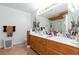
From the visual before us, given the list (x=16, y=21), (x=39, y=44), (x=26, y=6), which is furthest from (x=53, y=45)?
(x=26, y=6)

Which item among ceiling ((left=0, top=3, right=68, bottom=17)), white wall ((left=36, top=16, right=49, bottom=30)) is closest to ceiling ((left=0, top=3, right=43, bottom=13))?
ceiling ((left=0, top=3, right=68, bottom=17))

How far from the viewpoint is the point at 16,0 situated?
208 centimetres

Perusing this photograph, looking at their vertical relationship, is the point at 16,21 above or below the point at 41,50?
above

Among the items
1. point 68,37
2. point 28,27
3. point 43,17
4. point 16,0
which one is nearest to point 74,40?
point 68,37

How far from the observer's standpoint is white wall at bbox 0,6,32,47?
232cm

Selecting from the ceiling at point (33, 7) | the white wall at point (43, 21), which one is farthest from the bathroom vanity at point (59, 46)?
the ceiling at point (33, 7)

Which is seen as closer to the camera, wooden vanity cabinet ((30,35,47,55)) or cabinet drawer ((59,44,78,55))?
Answer: cabinet drawer ((59,44,78,55))

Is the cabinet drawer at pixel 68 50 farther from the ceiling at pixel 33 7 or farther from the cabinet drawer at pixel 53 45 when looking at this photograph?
the ceiling at pixel 33 7

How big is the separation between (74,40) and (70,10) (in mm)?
534

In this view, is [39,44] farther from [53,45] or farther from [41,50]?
[53,45]

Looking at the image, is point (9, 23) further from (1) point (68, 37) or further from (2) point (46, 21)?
(1) point (68, 37)

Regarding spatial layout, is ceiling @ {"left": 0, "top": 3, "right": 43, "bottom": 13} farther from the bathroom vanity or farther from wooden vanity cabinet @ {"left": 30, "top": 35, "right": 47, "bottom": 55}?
wooden vanity cabinet @ {"left": 30, "top": 35, "right": 47, "bottom": 55}

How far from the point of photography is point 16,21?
7.83 ft

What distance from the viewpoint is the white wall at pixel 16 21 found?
7.63 ft
